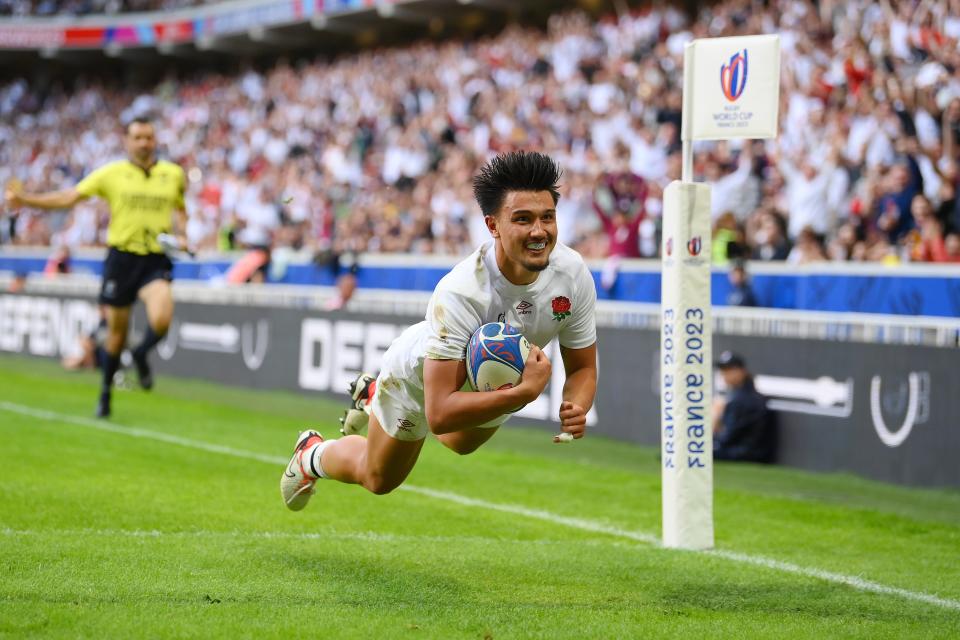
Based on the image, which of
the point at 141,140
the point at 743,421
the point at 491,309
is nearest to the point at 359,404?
the point at 491,309

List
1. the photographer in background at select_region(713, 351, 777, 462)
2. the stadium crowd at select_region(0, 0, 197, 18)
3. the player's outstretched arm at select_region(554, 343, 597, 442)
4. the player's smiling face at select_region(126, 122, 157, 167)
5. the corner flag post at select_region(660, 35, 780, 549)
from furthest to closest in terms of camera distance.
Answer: the stadium crowd at select_region(0, 0, 197, 18), the player's smiling face at select_region(126, 122, 157, 167), the photographer in background at select_region(713, 351, 777, 462), the corner flag post at select_region(660, 35, 780, 549), the player's outstretched arm at select_region(554, 343, 597, 442)

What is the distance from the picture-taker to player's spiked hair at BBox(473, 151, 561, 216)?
19.2 feet

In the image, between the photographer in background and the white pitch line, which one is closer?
the white pitch line

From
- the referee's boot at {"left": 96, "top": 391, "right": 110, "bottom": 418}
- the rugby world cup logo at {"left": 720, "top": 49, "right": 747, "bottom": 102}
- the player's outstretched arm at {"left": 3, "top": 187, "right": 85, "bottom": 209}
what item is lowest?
the referee's boot at {"left": 96, "top": 391, "right": 110, "bottom": 418}

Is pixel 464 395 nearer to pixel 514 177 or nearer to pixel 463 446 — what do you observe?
pixel 463 446

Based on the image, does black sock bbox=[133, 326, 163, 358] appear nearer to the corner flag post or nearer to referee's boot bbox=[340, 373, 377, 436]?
referee's boot bbox=[340, 373, 377, 436]

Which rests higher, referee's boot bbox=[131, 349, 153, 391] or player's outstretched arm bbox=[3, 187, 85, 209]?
player's outstretched arm bbox=[3, 187, 85, 209]

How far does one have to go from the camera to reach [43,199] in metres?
11.8

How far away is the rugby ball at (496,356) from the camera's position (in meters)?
5.66

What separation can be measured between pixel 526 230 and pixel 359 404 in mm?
2164

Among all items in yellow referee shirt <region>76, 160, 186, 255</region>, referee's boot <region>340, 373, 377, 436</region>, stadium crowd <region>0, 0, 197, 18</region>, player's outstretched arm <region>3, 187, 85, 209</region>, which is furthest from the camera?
stadium crowd <region>0, 0, 197, 18</region>

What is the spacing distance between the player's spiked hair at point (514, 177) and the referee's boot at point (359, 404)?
180cm

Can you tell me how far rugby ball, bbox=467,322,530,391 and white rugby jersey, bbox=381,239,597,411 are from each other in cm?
13

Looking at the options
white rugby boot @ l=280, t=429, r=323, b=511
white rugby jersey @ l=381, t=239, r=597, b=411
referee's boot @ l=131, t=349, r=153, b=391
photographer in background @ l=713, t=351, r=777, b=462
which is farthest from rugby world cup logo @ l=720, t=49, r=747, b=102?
referee's boot @ l=131, t=349, r=153, b=391
